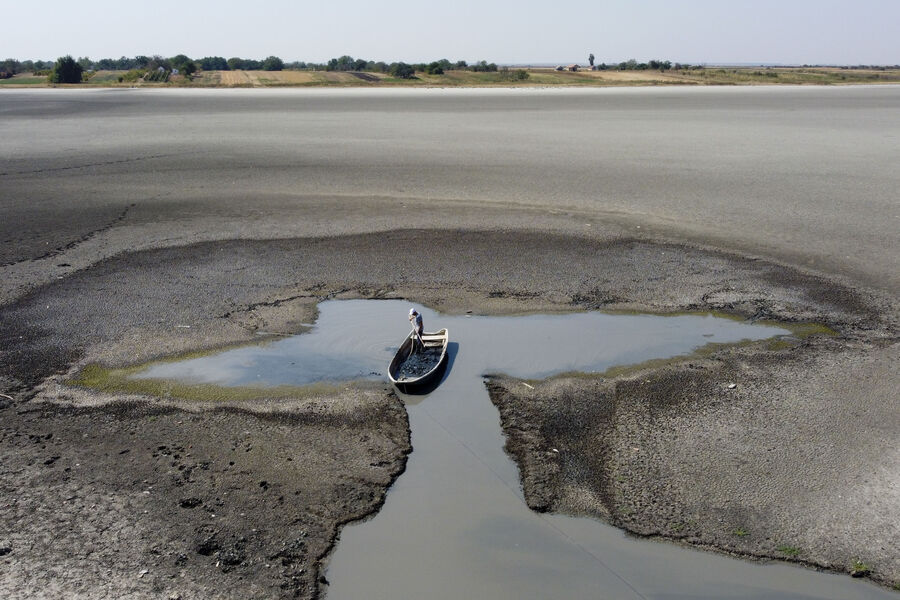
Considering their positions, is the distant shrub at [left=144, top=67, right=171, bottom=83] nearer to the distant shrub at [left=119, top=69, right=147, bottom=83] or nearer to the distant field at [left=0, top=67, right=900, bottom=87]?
the distant shrub at [left=119, top=69, right=147, bottom=83]

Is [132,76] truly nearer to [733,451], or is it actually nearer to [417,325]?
[417,325]

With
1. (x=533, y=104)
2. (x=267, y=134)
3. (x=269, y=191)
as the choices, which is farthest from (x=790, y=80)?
(x=269, y=191)

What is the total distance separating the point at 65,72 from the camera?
95625mm

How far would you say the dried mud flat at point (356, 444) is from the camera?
24.0 ft

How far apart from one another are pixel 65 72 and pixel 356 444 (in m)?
103

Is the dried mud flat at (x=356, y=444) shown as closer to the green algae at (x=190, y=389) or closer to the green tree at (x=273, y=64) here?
the green algae at (x=190, y=389)

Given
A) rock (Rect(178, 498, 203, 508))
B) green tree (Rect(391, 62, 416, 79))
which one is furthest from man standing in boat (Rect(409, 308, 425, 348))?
green tree (Rect(391, 62, 416, 79))

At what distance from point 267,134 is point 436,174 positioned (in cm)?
1433

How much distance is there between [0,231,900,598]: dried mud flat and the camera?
24.0 ft

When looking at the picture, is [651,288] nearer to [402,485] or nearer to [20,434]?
[402,485]

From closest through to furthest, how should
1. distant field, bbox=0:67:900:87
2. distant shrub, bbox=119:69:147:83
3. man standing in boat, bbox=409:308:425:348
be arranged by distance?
man standing in boat, bbox=409:308:425:348 < distant field, bbox=0:67:900:87 < distant shrub, bbox=119:69:147:83

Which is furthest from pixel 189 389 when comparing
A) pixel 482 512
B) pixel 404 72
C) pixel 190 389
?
pixel 404 72

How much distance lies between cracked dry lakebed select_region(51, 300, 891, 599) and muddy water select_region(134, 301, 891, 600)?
0.02 meters

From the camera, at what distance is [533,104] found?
5725 cm
